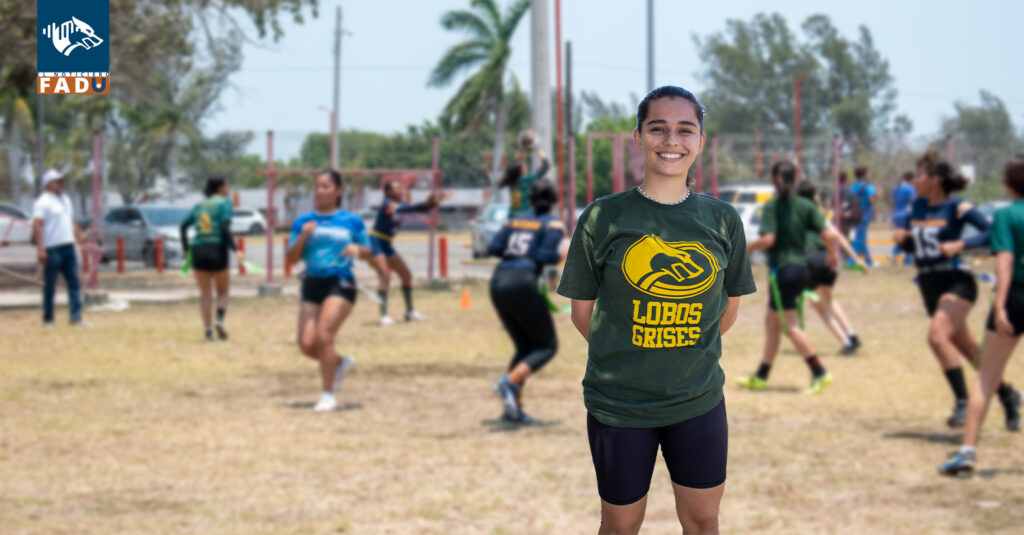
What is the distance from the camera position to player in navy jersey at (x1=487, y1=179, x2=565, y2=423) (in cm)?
820

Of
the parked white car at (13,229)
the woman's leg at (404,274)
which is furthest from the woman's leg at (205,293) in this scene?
the parked white car at (13,229)

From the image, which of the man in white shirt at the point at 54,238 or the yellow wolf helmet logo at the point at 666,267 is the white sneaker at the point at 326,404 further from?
the man in white shirt at the point at 54,238

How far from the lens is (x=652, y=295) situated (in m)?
3.33

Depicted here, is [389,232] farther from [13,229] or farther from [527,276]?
[527,276]

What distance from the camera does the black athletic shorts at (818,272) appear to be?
1176 cm

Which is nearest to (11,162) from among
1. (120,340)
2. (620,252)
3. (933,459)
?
(120,340)

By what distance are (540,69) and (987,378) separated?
12.3 m

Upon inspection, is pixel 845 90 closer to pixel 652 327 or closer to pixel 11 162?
pixel 11 162

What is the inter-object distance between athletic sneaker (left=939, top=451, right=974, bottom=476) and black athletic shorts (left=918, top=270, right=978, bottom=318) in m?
1.48

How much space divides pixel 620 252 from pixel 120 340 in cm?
1139

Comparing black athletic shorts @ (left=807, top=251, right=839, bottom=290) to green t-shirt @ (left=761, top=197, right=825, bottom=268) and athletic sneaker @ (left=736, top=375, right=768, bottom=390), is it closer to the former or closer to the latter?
green t-shirt @ (left=761, top=197, right=825, bottom=268)

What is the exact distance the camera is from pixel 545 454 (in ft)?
24.4

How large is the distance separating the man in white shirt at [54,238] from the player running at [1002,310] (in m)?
11.6

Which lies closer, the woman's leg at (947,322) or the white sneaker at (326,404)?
the woman's leg at (947,322)
